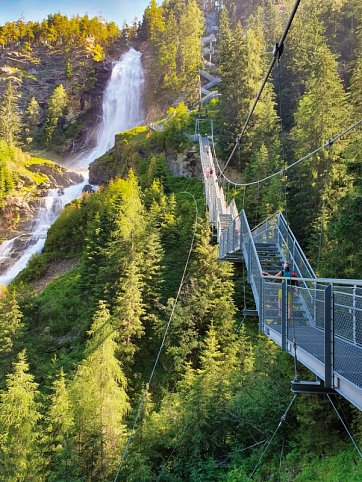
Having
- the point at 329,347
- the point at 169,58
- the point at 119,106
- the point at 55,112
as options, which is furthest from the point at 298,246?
the point at 55,112

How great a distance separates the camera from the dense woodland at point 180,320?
37.8 feet

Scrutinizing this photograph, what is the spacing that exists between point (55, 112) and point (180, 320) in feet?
156

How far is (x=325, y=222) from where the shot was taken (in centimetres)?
1611

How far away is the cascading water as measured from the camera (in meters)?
29.8

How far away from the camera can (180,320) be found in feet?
55.0

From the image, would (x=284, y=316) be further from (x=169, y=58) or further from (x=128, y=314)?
(x=169, y=58)

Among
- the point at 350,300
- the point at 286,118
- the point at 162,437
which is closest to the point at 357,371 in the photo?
the point at 350,300

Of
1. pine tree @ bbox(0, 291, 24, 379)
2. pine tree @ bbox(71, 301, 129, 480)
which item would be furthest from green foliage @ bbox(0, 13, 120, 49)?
pine tree @ bbox(71, 301, 129, 480)

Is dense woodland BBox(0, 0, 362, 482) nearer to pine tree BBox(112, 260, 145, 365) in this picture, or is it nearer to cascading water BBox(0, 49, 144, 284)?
pine tree BBox(112, 260, 145, 365)

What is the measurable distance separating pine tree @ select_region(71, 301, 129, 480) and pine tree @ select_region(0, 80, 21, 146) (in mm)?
41067

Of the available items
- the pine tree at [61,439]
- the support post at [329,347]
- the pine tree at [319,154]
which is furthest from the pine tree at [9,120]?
the support post at [329,347]

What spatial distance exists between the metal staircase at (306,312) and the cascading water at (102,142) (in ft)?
70.0

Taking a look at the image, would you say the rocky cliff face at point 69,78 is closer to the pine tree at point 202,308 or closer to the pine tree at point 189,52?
the pine tree at point 189,52

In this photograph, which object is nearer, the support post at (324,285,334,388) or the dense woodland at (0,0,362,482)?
the support post at (324,285,334,388)
